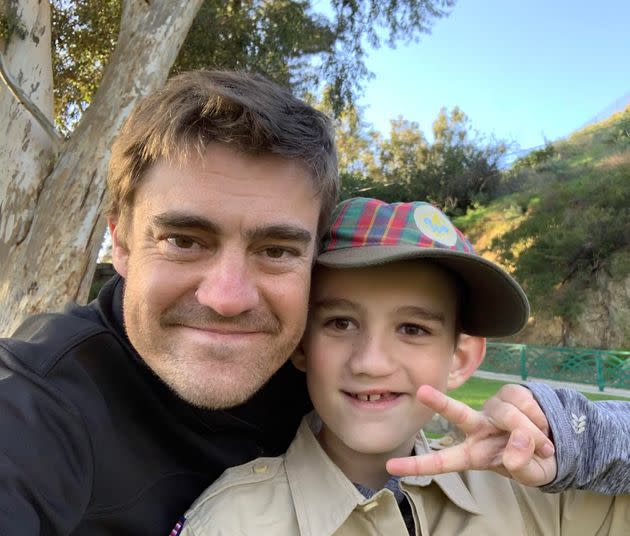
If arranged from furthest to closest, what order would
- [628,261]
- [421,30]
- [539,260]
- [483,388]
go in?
[539,260] → [628,261] → [483,388] → [421,30]

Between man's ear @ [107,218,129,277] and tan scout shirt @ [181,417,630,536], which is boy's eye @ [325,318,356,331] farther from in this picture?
man's ear @ [107,218,129,277]

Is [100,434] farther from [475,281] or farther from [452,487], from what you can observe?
[475,281]

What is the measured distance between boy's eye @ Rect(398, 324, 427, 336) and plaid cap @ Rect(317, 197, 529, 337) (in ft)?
0.57

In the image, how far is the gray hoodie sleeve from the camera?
130cm

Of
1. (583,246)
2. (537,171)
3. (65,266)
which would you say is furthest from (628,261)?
(65,266)

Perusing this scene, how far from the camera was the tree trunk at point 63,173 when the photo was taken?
5.38 meters

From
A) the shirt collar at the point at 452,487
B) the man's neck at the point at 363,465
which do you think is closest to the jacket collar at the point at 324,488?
the shirt collar at the point at 452,487

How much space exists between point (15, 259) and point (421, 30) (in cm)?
649

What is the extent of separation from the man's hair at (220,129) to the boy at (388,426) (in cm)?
26

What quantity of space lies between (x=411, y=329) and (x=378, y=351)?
5.6 inches

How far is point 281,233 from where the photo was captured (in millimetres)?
1544

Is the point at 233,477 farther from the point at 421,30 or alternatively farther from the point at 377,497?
the point at 421,30

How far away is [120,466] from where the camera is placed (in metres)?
1.43

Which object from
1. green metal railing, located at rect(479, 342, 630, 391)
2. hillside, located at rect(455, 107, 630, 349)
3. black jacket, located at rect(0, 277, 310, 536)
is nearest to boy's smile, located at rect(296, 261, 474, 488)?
black jacket, located at rect(0, 277, 310, 536)
